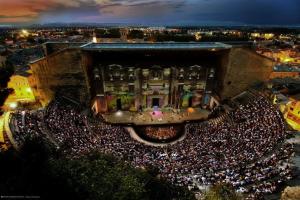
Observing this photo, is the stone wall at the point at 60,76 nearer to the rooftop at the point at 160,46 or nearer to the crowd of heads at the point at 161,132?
the rooftop at the point at 160,46

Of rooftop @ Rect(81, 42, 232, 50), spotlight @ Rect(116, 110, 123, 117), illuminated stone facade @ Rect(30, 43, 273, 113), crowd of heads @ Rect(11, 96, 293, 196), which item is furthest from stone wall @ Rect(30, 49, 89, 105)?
spotlight @ Rect(116, 110, 123, 117)

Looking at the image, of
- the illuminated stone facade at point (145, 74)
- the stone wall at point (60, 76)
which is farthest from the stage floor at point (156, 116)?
the stone wall at point (60, 76)

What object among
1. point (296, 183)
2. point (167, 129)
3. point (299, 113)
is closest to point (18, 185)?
point (296, 183)

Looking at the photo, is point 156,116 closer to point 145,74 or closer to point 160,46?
point 145,74

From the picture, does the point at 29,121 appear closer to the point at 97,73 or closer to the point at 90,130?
the point at 90,130

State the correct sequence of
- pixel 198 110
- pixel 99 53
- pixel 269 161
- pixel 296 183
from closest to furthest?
pixel 296 183 → pixel 269 161 → pixel 99 53 → pixel 198 110
